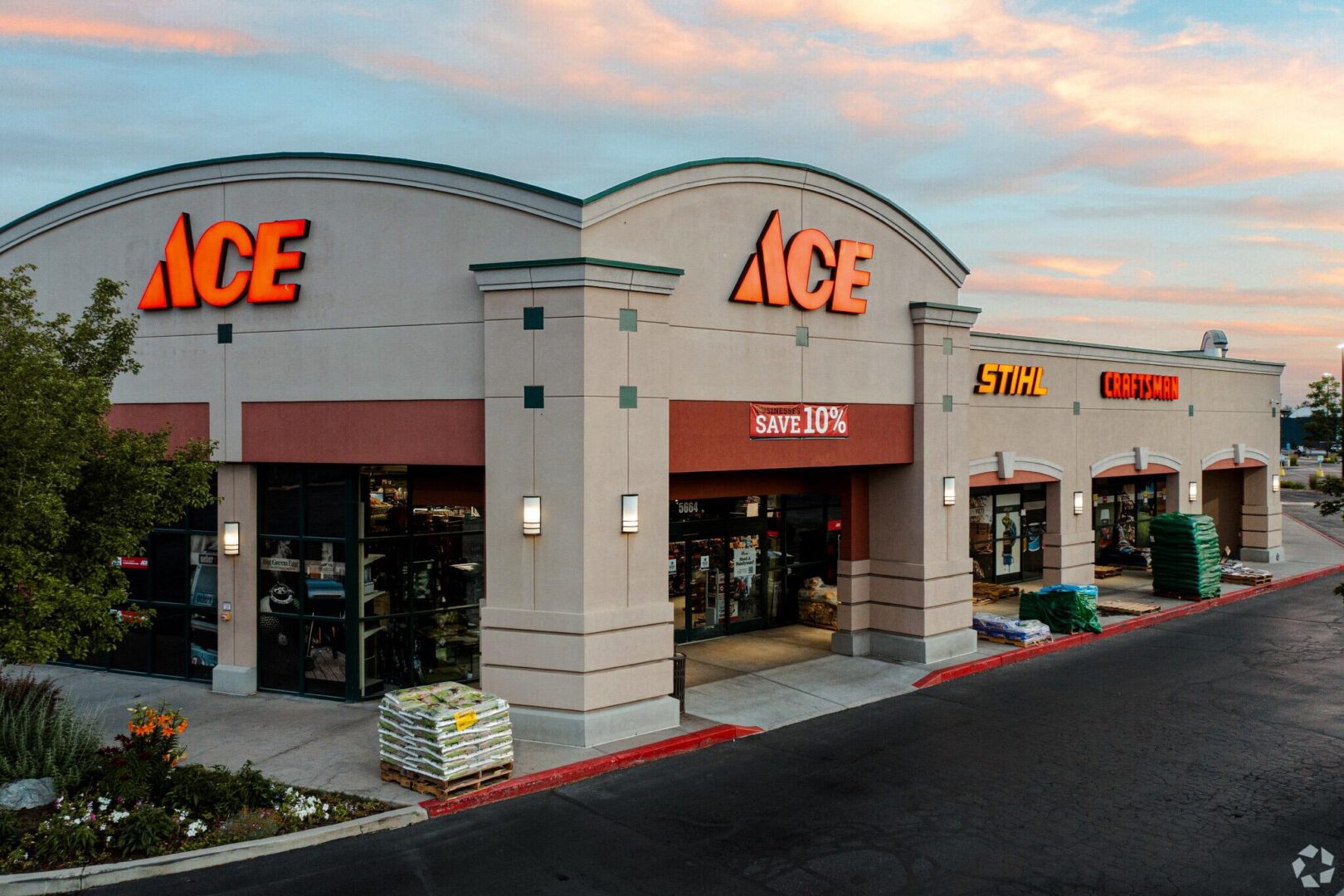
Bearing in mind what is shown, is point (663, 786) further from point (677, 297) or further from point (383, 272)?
point (383, 272)

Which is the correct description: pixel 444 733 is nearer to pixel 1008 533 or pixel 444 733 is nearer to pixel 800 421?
pixel 800 421

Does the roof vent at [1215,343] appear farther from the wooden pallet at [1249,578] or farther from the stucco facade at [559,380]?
the stucco facade at [559,380]

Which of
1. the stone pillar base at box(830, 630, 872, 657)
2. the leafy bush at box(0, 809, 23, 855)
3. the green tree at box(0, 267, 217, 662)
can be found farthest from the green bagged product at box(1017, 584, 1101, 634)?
the leafy bush at box(0, 809, 23, 855)

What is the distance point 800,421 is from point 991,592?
1066cm

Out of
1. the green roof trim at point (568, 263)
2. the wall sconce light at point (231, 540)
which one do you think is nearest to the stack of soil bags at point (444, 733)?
the wall sconce light at point (231, 540)

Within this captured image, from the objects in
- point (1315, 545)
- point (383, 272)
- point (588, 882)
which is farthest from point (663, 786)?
point (1315, 545)

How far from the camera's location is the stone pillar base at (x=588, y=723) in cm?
1366

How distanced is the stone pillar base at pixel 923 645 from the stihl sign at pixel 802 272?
6.41 metres

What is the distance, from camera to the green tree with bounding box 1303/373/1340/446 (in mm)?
65625

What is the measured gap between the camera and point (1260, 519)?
3341 cm

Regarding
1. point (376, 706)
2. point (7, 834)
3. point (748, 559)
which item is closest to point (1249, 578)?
point (748, 559)

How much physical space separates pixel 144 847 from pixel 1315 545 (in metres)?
40.8

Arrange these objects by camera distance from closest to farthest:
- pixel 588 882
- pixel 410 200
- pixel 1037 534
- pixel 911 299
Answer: pixel 588 882 → pixel 410 200 → pixel 911 299 → pixel 1037 534

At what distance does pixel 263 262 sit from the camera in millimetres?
15891
